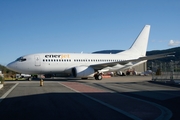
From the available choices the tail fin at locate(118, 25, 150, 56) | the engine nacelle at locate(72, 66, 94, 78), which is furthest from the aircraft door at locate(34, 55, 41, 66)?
the tail fin at locate(118, 25, 150, 56)

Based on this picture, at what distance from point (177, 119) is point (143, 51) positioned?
37293mm

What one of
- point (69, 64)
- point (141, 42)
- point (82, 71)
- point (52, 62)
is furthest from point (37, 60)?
point (141, 42)

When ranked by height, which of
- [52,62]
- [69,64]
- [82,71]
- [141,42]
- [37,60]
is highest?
[141,42]

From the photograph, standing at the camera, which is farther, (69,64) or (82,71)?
(69,64)

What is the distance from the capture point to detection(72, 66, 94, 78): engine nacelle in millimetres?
33334

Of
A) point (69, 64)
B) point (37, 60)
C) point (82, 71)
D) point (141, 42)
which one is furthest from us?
point (141, 42)

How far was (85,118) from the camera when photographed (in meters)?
8.38

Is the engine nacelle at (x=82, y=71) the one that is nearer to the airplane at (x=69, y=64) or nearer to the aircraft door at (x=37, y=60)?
the airplane at (x=69, y=64)

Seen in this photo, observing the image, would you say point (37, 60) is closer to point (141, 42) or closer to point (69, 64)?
point (69, 64)

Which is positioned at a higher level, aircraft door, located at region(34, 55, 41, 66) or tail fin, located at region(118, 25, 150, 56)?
tail fin, located at region(118, 25, 150, 56)

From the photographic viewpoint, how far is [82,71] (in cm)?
3353

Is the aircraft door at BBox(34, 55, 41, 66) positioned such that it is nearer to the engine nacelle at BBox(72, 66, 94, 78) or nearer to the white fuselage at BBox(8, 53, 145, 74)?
the white fuselage at BBox(8, 53, 145, 74)

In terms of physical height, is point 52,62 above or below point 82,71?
above

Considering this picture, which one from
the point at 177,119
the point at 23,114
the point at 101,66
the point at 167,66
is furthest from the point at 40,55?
the point at 177,119
